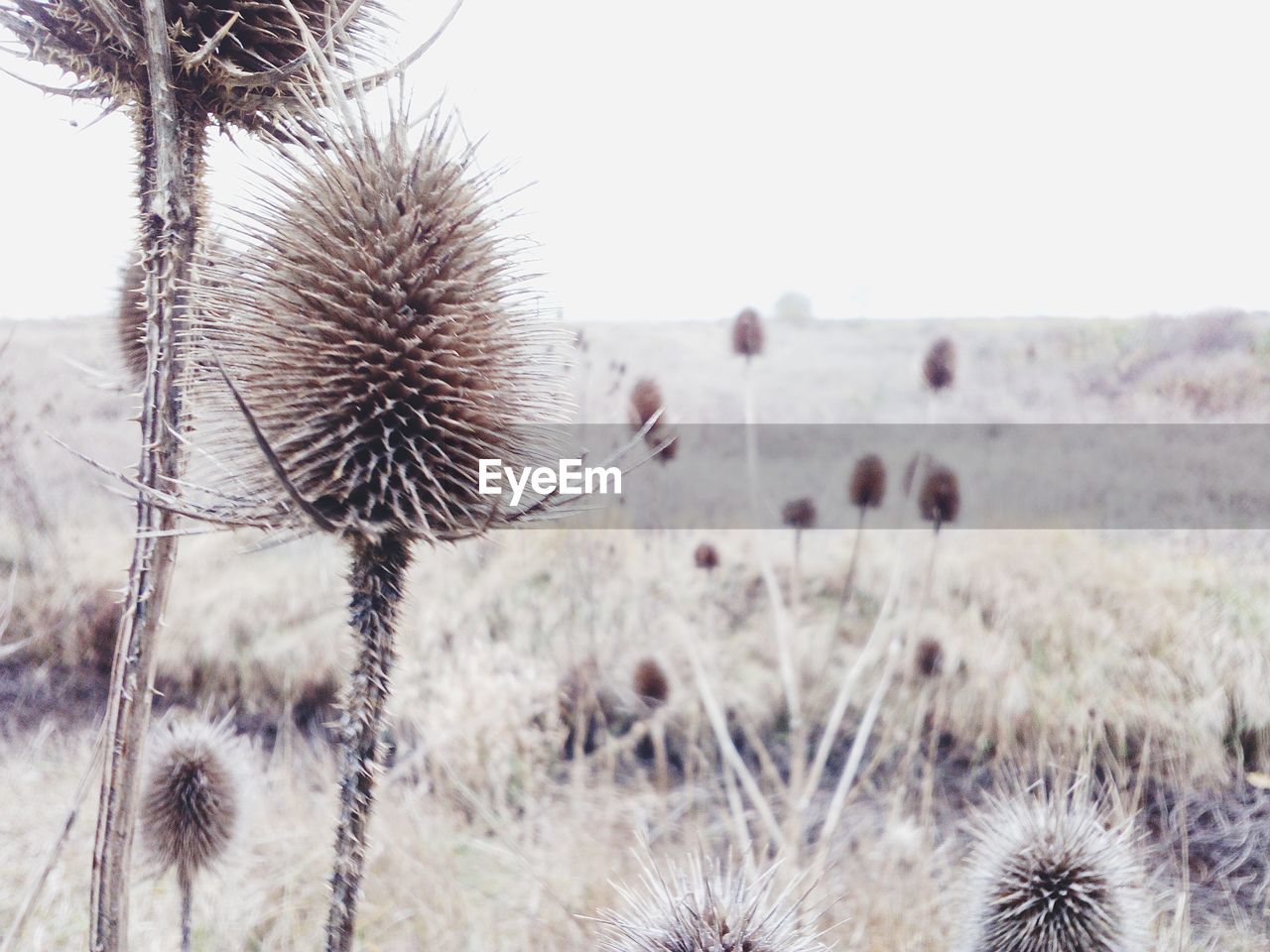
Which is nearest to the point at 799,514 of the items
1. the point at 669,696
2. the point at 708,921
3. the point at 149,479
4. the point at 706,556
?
the point at 706,556

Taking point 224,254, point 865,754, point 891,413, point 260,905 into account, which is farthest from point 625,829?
point 891,413

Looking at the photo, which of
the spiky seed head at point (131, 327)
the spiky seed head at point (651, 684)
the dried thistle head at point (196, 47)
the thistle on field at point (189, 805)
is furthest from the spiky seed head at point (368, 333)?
the spiky seed head at point (651, 684)

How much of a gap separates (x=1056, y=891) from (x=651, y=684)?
216 cm

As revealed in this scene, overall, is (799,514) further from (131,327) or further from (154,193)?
(154,193)

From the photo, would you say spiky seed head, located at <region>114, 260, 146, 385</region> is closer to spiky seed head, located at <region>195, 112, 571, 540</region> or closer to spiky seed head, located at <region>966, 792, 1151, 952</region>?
spiky seed head, located at <region>195, 112, 571, 540</region>

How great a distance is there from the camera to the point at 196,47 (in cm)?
120

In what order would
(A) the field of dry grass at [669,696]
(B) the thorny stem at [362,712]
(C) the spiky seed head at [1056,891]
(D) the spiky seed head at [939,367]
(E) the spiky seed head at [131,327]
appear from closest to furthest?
(B) the thorny stem at [362,712], (C) the spiky seed head at [1056,891], (E) the spiky seed head at [131,327], (A) the field of dry grass at [669,696], (D) the spiky seed head at [939,367]

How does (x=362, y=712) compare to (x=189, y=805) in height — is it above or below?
above

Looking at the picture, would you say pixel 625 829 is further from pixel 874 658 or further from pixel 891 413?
pixel 891 413

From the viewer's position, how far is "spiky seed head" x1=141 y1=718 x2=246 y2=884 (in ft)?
5.78

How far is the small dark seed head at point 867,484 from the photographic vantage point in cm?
304

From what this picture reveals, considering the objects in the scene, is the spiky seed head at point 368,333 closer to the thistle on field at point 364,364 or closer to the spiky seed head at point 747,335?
the thistle on field at point 364,364

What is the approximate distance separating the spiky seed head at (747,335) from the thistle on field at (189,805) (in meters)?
2.64

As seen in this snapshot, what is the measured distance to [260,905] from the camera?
10.0 ft
